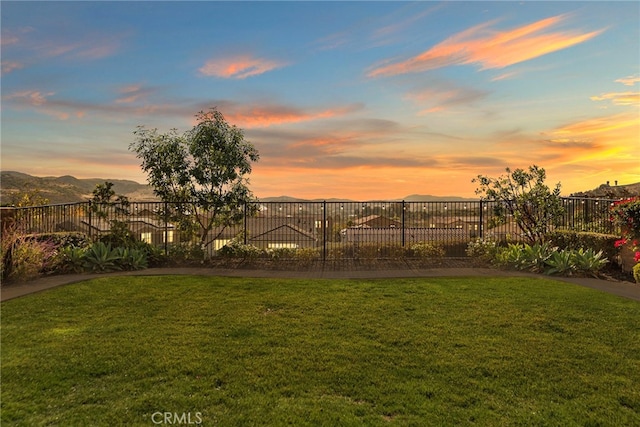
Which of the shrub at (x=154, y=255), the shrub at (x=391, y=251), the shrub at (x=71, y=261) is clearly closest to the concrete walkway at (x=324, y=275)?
the shrub at (x=71, y=261)

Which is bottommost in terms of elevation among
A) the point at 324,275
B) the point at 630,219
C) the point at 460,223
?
the point at 324,275

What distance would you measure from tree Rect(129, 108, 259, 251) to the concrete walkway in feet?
8.34

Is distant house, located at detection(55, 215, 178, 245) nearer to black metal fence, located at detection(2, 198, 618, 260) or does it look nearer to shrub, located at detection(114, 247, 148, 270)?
black metal fence, located at detection(2, 198, 618, 260)

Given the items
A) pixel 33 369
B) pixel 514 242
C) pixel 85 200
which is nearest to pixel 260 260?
pixel 85 200

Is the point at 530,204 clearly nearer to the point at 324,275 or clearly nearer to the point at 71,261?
the point at 324,275

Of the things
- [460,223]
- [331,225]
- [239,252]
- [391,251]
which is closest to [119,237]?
[239,252]

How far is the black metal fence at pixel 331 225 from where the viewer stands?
10844 mm

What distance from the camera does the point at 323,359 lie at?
3.85 m

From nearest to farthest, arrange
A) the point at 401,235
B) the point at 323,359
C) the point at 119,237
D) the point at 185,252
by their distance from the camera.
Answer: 1. the point at 323,359
2. the point at 119,237
3. the point at 185,252
4. the point at 401,235

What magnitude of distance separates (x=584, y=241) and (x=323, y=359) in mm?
8639

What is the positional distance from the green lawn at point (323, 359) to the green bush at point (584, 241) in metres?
3.21

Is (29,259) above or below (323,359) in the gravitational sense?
above

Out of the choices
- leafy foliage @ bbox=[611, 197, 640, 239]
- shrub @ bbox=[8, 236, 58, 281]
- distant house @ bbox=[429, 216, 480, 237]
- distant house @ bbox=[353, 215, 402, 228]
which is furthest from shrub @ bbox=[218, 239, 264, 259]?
leafy foliage @ bbox=[611, 197, 640, 239]

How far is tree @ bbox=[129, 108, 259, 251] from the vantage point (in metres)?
11.0
